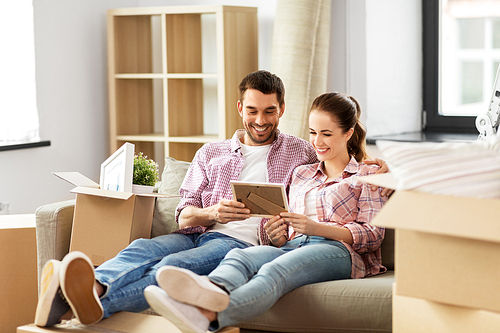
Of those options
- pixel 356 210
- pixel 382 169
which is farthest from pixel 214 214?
pixel 382 169

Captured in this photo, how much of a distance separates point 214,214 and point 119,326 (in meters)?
0.53

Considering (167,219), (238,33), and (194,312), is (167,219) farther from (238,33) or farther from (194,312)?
(238,33)

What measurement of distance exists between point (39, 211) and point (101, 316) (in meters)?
0.69

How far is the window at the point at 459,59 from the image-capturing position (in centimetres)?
321

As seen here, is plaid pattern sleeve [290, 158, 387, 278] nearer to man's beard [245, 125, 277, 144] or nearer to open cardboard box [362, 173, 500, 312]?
man's beard [245, 125, 277, 144]

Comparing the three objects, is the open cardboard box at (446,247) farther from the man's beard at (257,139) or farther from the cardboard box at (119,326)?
the man's beard at (257,139)

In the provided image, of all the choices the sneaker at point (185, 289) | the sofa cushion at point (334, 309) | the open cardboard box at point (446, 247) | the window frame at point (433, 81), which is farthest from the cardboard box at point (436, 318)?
the window frame at point (433, 81)

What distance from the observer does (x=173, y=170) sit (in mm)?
2420

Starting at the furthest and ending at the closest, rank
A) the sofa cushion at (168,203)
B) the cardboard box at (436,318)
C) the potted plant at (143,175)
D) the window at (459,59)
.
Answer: the window at (459,59)
the sofa cushion at (168,203)
the potted plant at (143,175)
the cardboard box at (436,318)

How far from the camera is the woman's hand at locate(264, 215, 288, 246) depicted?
6.17ft

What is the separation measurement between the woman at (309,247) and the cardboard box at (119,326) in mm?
128

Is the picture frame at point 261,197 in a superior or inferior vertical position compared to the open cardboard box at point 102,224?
superior

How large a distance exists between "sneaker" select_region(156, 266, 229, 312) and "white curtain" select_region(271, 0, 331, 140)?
1.66 meters

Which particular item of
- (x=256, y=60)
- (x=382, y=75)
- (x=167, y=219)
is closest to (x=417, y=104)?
(x=382, y=75)
